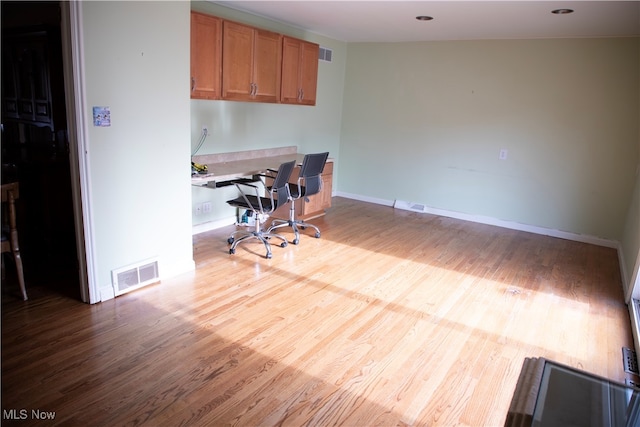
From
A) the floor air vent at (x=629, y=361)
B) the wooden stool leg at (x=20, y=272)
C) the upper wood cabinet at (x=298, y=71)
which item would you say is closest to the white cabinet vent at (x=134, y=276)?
the wooden stool leg at (x=20, y=272)

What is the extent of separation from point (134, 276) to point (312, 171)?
199cm

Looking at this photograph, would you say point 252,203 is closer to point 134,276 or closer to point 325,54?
point 134,276

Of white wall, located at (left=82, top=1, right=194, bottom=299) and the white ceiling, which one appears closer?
white wall, located at (left=82, top=1, right=194, bottom=299)

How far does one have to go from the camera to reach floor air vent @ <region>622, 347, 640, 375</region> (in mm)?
2553

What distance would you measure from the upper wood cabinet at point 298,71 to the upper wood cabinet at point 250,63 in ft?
0.37

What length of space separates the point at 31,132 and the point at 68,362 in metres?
2.90

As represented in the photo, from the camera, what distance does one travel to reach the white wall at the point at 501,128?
15.9 ft

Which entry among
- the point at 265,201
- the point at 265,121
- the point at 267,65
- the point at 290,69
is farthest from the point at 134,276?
the point at 290,69

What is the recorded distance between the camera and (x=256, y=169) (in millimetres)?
4359

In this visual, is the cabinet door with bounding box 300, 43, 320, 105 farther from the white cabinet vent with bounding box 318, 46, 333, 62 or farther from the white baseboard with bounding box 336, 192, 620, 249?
the white baseboard with bounding box 336, 192, 620, 249

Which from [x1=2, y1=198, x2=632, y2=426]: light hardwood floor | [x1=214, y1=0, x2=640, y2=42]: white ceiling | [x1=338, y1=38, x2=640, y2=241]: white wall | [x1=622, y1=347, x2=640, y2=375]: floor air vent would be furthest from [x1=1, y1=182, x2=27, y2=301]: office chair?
[x1=338, y1=38, x2=640, y2=241]: white wall

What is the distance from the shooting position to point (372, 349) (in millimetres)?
2615

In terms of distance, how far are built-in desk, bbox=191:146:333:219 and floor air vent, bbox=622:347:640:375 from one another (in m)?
3.24

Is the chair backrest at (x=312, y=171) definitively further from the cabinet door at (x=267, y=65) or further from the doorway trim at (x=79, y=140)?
the doorway trim at (x=79, y=140)
